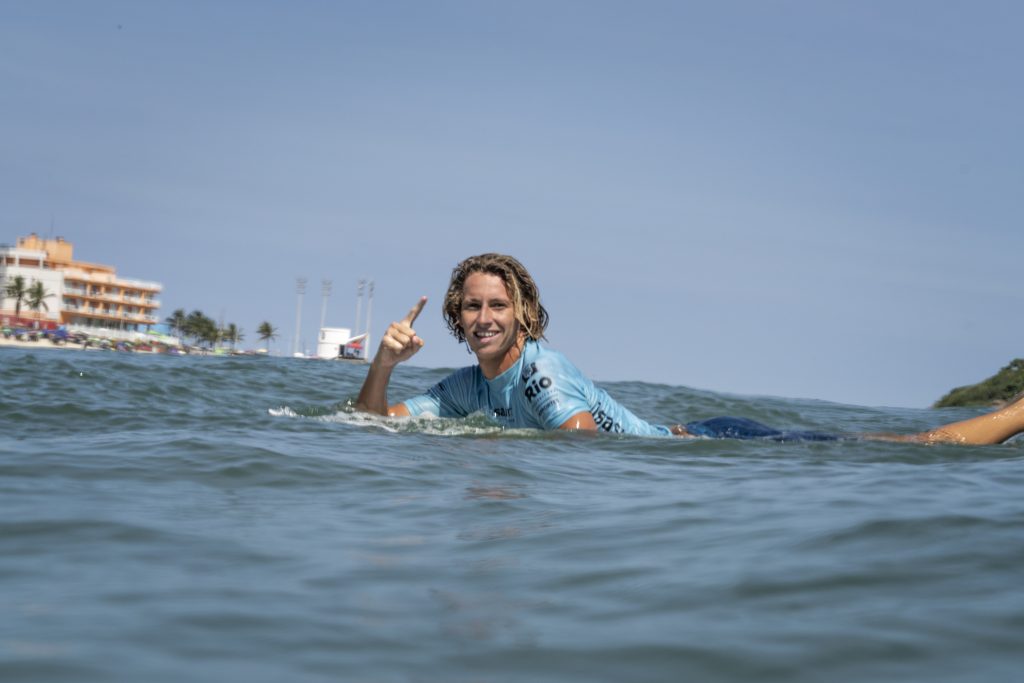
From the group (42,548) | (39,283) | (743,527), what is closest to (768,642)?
(743,527)

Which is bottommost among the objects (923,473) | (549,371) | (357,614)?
(357,614)

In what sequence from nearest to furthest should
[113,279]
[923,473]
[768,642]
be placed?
[768,642]
[923,473]
[113,279]

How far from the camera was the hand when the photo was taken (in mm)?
7062

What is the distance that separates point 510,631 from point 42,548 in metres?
1.85

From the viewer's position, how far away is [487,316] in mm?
7102

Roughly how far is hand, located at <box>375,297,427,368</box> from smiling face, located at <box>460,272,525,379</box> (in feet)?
1.17

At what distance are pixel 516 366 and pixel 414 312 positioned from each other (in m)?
0.84

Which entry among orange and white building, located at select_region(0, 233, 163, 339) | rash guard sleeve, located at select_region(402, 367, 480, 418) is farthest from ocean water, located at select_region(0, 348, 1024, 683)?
orange and white building, located at select_region(0, 233, 163, 339)

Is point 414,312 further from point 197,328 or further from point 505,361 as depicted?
point 197,328

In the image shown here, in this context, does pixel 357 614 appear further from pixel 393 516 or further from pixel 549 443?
pixel 549 443

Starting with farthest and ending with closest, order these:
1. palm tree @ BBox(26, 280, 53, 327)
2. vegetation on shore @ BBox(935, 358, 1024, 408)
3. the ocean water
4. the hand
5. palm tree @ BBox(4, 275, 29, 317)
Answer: palm tree @ BBox(26, 280, 53, 327)
palm tree @ BBox(4, 275, 29, 317)
vegetation on shore @ BBox(935, 358, 1024, 408)
the hand
the ocean water

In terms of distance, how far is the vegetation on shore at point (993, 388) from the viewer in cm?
2408

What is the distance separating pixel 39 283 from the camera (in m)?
112

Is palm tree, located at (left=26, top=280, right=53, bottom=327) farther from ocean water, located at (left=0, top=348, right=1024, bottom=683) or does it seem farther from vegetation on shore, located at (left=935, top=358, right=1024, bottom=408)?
ocean water, located at (left=0, top=348, right=1024, bottom=683)
